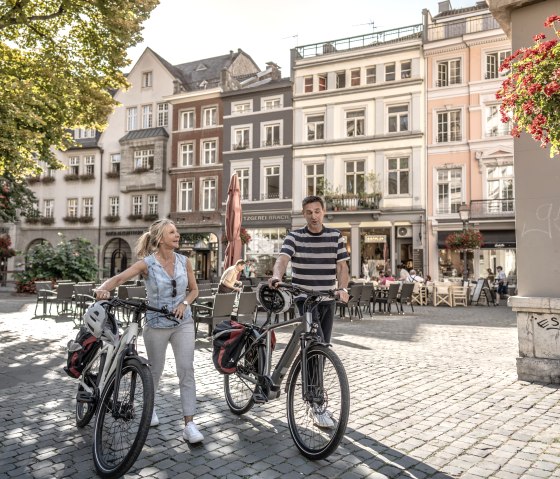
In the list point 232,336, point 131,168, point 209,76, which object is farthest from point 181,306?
point 209,76

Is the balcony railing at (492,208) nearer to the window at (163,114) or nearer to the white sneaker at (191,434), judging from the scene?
the window at (163,114)

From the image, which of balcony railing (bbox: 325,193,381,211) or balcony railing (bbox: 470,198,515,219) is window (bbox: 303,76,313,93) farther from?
balcony railing (bbox: 470,198,515,219)

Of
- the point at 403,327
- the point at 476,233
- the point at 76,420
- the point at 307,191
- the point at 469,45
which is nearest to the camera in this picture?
the point at 76,420

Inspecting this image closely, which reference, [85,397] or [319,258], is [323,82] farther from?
[85,397]

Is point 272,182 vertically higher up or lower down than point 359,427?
higher up

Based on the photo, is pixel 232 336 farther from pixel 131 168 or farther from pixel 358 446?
pixel 131 168

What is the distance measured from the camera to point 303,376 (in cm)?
405

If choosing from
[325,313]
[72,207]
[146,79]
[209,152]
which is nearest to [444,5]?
[209,152]

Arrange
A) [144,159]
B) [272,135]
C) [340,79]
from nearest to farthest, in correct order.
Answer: [340,79]
[272,135]
[144,159]

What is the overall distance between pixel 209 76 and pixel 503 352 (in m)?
34.4

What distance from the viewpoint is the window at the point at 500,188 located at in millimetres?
26250

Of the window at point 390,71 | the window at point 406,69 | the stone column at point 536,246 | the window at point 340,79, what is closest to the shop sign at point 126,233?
the window at point 340,79

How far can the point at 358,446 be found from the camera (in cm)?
411

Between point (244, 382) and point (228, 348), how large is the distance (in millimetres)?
384
